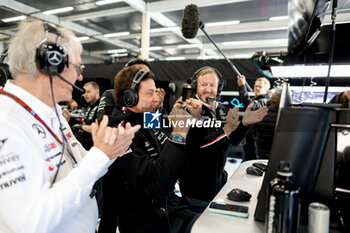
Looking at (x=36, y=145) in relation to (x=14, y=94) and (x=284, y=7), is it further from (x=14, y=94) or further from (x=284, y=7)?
(x=284, y=7)

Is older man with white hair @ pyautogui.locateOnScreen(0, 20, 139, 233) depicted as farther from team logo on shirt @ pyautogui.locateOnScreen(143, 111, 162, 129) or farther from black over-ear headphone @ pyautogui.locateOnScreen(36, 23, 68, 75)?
team logo on shirt @ pyautogui.locateOnScreen(143, 111, 162, 129)

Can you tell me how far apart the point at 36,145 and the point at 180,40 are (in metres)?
9.54

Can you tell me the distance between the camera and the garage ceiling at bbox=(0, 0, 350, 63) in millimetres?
6023

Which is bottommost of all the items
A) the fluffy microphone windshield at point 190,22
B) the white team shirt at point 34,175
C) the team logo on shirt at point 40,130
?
the white team shirt at point 34,175

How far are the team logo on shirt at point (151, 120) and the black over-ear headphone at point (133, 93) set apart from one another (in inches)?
3.5

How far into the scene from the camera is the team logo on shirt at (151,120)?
1.18m

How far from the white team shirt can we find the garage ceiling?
16.3 feet

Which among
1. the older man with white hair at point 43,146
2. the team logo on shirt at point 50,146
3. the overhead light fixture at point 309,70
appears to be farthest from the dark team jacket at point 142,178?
the overhead light fixture at point 309,70

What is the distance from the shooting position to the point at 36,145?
71cm

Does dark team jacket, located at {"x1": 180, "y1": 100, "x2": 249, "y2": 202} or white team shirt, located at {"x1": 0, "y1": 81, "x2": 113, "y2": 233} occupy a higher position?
white team shirt, located at {"x1": 0, "y1": 81, "x2": 113, "y2": 233}

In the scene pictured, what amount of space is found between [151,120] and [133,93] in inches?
6.9

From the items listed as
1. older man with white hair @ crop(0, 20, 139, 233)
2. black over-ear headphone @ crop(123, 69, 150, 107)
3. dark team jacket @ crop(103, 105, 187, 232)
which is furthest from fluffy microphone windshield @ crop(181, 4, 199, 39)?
older man with white hair @ crop(0, 20, 139, 233)

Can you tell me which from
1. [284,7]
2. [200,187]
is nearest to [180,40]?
[284,7]

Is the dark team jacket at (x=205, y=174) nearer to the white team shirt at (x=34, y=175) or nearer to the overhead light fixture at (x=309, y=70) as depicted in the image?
the overhead light fixture at (x=309, y=70)
